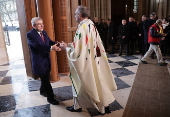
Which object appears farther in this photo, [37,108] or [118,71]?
[118,71]

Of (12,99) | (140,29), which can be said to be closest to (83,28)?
(12,99)

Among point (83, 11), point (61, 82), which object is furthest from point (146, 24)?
point (83, 11)

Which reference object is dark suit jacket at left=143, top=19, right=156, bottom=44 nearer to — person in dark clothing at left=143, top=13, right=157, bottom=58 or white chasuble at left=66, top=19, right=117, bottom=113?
person in dark clothing at left=143, top=13, right=157, bottom=58

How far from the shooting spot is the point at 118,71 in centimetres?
500

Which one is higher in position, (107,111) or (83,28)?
(83,28)

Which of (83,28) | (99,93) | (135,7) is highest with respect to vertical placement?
(135,7)

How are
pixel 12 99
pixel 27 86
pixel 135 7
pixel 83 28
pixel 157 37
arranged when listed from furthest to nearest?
pixel 135 7
pixel 157 37
pixel 27 86
pixel 12 99
pixel 83 28

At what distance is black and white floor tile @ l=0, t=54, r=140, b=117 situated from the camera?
2.90m

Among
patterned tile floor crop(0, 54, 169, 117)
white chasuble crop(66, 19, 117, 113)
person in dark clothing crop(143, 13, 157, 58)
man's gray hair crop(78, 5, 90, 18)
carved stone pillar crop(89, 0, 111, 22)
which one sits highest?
carved stone pillar crop(89, 0, 111, 22)

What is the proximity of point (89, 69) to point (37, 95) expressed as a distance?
5.78 feet

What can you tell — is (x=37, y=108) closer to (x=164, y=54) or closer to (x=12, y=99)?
(x=12, y=99)

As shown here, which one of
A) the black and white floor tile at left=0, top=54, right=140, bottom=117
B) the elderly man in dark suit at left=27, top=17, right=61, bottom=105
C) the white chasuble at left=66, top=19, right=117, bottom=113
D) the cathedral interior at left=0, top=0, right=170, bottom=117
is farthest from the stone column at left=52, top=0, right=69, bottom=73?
the white chasuble at left=66, top=19, right=117, bottom=113

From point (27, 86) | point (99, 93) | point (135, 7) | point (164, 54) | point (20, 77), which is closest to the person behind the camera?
point (99, 93)

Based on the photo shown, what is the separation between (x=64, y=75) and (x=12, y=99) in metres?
1.65
